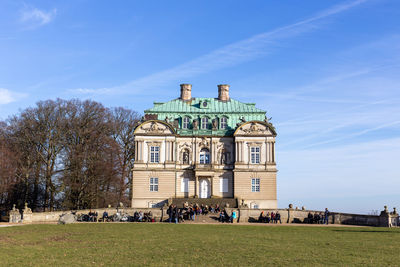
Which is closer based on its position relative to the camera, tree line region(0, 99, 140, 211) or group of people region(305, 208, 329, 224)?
group of people region(305, 208, 329, 224)

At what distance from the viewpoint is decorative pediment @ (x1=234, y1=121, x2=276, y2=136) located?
58.9 m

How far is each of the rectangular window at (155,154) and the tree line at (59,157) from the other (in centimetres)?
545

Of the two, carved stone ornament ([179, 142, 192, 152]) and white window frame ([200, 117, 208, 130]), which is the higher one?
white window frame ([200, 117, 208, 130])

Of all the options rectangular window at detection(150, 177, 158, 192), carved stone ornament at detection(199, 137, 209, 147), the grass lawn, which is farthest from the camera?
carved stone ornament at detection(199, 137, 209, 147)

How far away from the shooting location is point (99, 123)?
6231cm

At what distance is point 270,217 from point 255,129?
15.6 m

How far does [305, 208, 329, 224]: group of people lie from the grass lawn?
52.1 feet

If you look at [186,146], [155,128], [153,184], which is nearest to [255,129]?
[186,146]

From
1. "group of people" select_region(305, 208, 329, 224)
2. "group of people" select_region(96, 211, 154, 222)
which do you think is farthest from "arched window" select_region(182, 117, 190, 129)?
"group of people" select_region(305, 208, 329, 224)

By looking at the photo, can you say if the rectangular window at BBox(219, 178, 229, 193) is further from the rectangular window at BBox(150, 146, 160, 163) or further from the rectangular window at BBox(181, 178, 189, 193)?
the rectangular window at BBox(150, 146, 160, 163)

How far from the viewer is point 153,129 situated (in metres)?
58.9

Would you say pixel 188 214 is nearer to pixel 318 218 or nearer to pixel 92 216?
pixel 92 216

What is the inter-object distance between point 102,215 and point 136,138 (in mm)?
Answer: 14098

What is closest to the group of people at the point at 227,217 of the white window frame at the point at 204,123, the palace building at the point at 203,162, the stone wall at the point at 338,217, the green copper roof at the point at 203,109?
the stone wall at the point at 338,217
